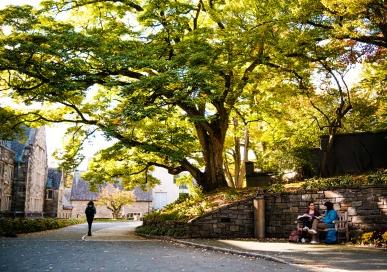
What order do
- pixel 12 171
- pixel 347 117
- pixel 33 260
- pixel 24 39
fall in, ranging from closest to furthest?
pixel 33 260 < pixel 24 39 < pixel 347 117 < pixel 12 171

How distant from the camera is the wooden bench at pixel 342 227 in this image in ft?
49.6

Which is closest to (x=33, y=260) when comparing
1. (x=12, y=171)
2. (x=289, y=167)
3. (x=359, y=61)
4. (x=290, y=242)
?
(x=290, y=242)

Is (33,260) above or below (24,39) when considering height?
below

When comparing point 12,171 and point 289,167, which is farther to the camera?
point 12,171

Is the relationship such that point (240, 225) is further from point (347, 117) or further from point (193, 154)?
point (193, 154)

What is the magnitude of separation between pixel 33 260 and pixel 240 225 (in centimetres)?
933

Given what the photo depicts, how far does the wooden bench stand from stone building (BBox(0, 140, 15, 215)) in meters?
31.1

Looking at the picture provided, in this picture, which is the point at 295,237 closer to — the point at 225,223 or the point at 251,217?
the point at 251,217

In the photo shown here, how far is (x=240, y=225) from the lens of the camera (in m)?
17.9

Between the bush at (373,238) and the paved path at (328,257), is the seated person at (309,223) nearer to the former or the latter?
the bush at (373,238)

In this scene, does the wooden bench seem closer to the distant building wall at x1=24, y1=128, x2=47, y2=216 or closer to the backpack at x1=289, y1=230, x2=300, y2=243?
the backpack at x1=289, y1=230, x2=300, y2=243

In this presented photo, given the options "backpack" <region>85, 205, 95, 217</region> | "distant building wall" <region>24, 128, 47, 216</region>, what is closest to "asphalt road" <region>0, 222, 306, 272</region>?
"backpack" <region>85, 205, 95, 217</region>

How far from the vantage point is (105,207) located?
235ft

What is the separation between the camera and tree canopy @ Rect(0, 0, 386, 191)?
17.4 metres
